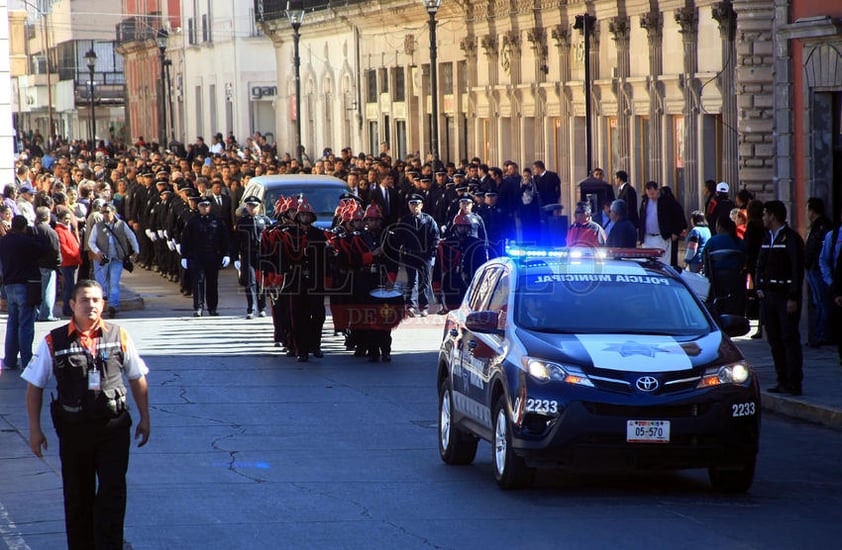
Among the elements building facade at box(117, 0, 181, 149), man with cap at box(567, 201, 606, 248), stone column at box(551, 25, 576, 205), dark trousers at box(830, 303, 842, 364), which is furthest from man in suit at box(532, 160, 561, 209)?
building facade at box(117, 0, 181, 149)

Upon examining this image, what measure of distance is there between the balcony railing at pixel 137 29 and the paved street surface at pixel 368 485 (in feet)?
241

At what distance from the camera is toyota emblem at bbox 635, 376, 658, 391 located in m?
11.0

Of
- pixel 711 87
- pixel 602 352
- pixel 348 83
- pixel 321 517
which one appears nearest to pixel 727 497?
pixel 602 352

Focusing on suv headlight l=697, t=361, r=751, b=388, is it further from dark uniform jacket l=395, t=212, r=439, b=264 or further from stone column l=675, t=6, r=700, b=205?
stone column l=675, t=6, r=700, b=205

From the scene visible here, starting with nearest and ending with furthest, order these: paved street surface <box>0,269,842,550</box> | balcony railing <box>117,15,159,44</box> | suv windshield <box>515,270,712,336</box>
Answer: paved street surface <box>0,269,842,550</box>, suv windshield <box>515,270,712,336</box>, balcony railing <box>117,15,159,44</box>

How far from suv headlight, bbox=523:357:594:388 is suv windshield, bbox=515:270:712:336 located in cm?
59

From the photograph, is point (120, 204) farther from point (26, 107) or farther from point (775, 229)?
point (26, 107)

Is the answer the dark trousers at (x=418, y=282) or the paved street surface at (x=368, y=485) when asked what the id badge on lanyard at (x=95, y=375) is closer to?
the paved street surface at (x=368, y=485)

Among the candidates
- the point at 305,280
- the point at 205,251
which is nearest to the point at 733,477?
the point at 305,280

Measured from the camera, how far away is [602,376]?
36.4 feet

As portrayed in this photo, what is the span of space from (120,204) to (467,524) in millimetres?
27081

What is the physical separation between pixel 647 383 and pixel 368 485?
216 centimetres

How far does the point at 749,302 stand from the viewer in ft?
74.1

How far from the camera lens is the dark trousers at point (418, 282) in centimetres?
2520
